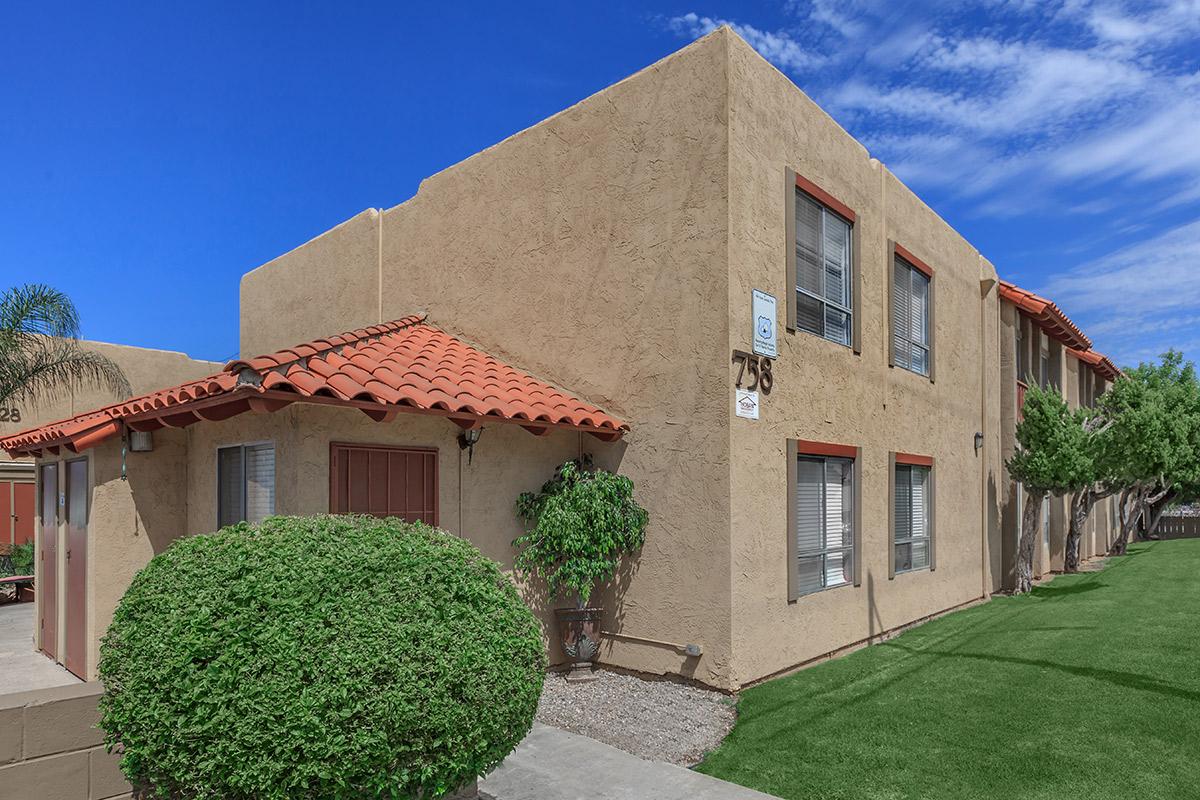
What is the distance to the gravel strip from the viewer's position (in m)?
7.15

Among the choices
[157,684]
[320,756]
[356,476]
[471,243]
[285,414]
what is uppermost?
[471,243]

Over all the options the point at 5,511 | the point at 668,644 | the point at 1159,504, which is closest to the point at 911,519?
the point at 668,644

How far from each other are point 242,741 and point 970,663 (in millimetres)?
8634

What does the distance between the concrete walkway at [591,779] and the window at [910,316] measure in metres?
8.23

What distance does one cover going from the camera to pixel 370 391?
7254mm

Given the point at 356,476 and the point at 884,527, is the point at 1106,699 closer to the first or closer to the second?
the point at 884,527

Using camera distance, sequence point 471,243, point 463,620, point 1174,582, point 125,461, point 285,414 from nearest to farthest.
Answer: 1. point 463,620
2. point 285,414
3. point 125,461
4. point 471,243
5. point 1174,582

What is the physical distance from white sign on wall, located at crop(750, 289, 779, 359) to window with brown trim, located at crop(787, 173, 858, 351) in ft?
1.74

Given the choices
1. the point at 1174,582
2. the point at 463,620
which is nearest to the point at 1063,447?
the point at 1174,582

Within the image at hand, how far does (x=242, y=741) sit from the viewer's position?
4.08 meters

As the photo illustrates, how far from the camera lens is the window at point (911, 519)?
12.7 meters

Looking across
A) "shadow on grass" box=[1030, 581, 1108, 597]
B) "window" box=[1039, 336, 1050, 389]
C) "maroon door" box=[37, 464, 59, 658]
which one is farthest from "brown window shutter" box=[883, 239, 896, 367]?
"maroon door" box=[37, 464, 59, 658]

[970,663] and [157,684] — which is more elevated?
[157,684]

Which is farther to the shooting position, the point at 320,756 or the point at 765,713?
the point at 765,713
